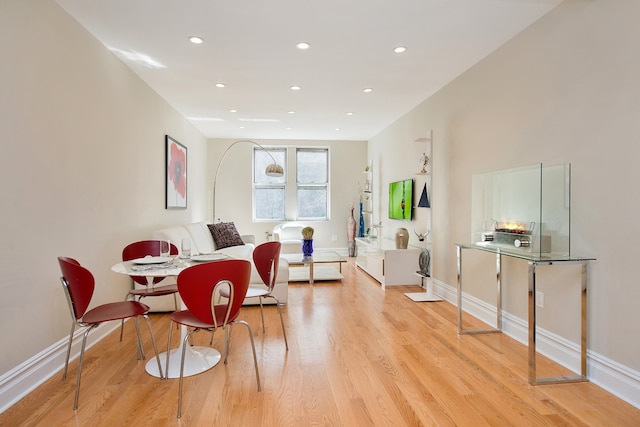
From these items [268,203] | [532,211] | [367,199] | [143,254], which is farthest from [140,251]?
[367,199]

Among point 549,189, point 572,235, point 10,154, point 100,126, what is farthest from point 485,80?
point 10,154

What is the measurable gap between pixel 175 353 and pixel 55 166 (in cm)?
162

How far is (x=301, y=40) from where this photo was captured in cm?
317

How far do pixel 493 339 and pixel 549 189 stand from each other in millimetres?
1384

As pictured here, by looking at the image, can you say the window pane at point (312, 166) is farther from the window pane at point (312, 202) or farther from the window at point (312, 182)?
the window pane at point (312, 202)

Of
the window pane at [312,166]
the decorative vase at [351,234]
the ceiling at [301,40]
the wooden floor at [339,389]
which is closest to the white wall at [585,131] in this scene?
the ceiling at [301,40]

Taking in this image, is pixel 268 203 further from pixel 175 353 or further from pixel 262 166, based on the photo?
pixel 175 353

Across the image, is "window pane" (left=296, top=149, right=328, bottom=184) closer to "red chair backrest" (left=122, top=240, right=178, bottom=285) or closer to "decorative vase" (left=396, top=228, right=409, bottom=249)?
"decorative vase" (left=396, top=228, right=409, bottom=249)

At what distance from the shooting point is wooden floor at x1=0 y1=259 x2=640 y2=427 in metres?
1.97

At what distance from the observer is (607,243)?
7.54 feet

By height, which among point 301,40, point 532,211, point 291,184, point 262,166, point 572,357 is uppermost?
point 301,40

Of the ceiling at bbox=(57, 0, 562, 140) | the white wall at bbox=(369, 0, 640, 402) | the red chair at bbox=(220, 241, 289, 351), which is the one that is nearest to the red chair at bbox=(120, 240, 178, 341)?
the red chair at bbox=(220, 241, 289, 351)

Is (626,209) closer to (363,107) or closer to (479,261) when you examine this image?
(479,261)

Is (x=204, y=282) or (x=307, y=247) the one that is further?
(x=307, y=247)
